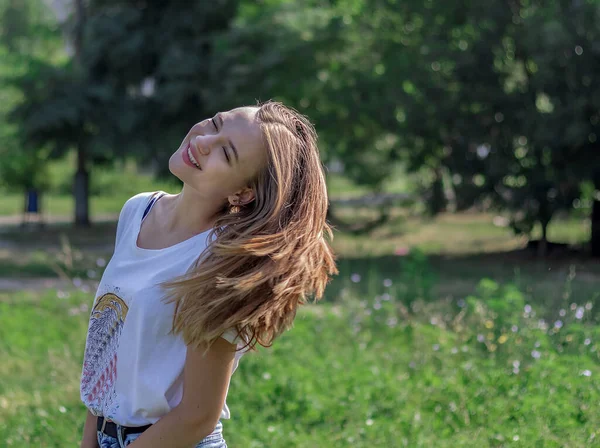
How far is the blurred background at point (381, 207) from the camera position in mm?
4340

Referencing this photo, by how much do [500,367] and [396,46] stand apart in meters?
11.1

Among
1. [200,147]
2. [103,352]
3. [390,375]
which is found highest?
[200,147]

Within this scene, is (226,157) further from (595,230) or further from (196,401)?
(595,230)

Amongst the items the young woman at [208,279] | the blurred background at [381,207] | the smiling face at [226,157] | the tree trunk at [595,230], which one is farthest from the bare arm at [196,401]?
the tree trunk at [595,230]

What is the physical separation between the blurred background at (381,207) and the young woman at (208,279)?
2099mm

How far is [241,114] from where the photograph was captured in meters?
1.94

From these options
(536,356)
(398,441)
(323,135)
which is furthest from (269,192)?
(323,135)

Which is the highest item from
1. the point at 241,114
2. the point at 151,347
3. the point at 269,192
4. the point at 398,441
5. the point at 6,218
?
Result: the point at 241,114

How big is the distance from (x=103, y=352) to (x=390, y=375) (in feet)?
10.2

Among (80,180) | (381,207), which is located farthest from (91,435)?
(381,207)

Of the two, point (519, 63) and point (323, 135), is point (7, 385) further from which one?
point (323, 135)

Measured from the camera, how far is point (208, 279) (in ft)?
5.90

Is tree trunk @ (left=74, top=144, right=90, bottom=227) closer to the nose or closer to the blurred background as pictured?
the blurred background

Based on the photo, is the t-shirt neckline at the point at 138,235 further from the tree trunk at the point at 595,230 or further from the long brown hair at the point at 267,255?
the tree trunk at the point at 595,230
